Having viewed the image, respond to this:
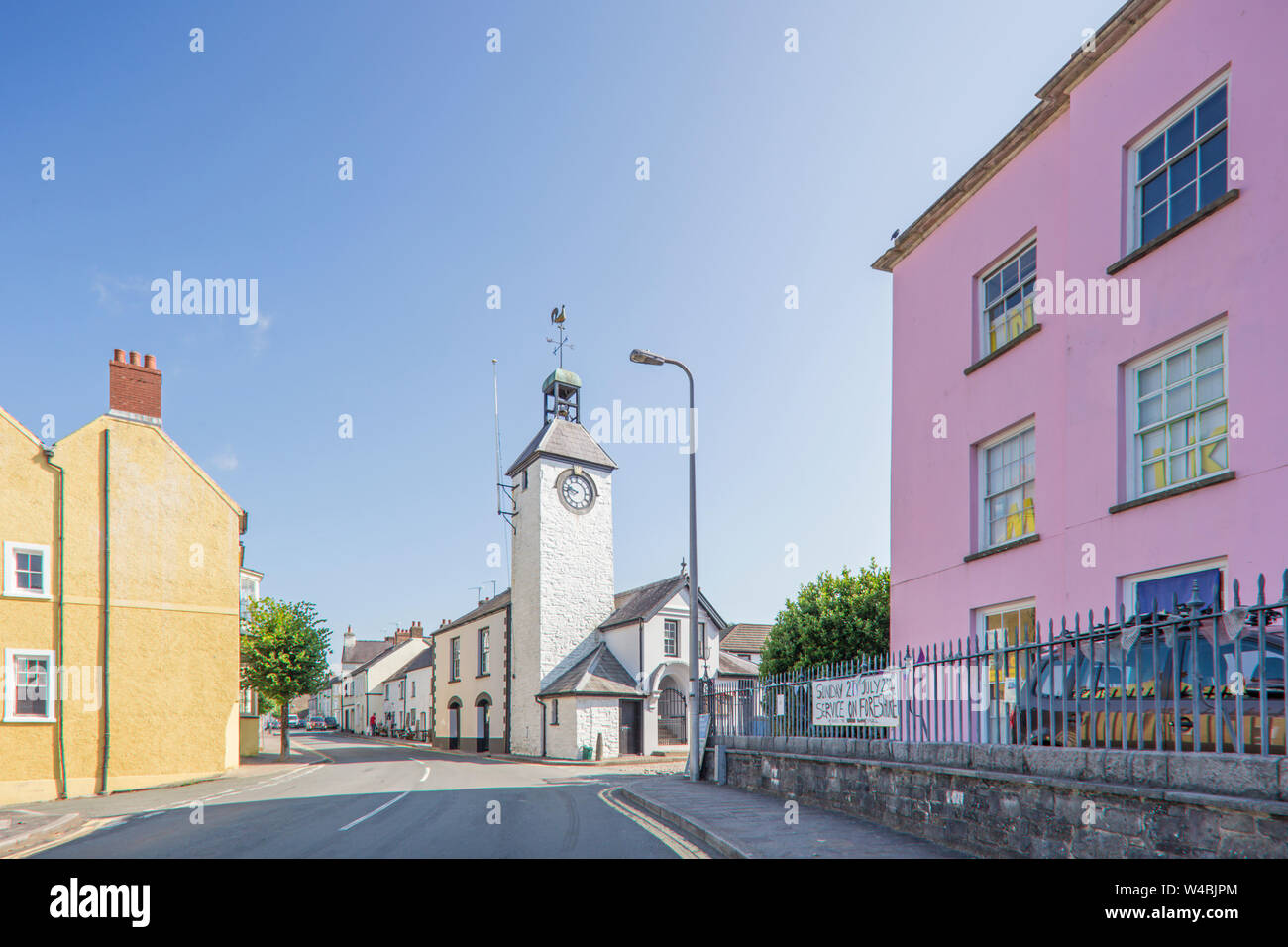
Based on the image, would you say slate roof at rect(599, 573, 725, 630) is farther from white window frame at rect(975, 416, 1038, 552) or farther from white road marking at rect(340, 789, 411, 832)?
white window frame at rect(975, 416, 1038, 552)

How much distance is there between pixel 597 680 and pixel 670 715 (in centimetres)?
405

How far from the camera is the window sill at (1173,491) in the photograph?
9.69 metres

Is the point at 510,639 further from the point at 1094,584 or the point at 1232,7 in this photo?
the point at 1232,7

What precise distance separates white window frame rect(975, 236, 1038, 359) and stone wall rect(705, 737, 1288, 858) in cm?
697

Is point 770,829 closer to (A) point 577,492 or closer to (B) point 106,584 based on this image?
(B) point 106,584

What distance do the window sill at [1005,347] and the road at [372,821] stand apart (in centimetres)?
882

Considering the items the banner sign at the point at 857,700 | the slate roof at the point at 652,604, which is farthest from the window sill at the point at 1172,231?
the slate roof at the point at 652,604

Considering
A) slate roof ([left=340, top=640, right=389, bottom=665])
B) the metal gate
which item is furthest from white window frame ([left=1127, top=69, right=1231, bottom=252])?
slate roof ([left=340, top=640, right=389, bottom=665])

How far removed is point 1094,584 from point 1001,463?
325cm

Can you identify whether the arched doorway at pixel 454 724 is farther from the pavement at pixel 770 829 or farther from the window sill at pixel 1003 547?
the window sill at pixel 1003 547

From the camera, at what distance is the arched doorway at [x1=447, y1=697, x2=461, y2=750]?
159 feet

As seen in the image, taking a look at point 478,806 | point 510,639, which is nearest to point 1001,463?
point 478,806

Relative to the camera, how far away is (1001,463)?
1431cm
